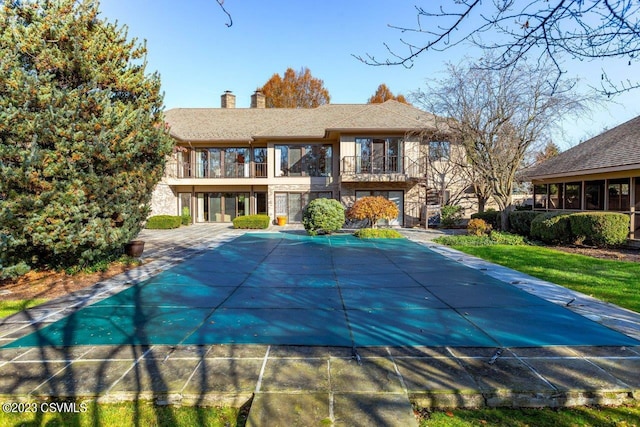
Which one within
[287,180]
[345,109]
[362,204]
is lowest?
[362,204]

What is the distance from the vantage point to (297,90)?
3575 centimetres

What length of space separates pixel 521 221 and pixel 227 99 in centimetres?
2314

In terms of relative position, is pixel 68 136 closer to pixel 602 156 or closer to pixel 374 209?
pixel 374 209

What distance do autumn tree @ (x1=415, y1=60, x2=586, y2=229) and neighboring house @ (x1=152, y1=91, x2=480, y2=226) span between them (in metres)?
2.33

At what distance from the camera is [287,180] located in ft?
69.1

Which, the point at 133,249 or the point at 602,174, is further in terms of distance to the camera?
the point at 602,174

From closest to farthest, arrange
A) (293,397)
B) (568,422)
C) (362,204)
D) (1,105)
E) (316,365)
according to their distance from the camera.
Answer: (568,422) → (293,397) → (316,365) → (1,105) → (362,204)

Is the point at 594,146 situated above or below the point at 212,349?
above

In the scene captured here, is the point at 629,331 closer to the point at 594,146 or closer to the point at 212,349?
the point at 212,349

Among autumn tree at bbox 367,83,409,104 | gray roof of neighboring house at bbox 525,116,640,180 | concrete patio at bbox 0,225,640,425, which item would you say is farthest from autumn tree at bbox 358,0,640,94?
autumn tree at bbox 367,83,409,104

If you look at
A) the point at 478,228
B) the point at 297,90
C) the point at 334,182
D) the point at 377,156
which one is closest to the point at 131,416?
the point at 478,228

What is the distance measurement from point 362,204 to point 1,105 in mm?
11905

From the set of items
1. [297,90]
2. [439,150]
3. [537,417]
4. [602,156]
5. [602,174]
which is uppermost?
[297,90]

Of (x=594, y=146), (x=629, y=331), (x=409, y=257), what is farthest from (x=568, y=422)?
(x=594, y=146)
